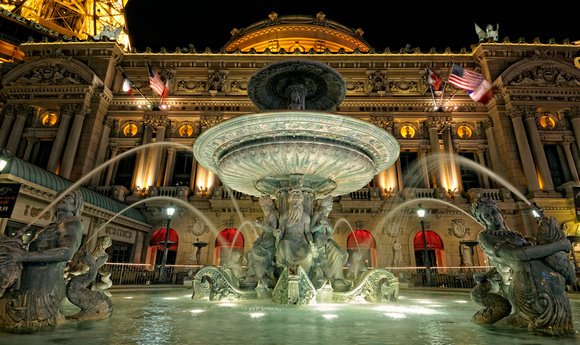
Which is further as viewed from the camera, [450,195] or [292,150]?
[450,195]

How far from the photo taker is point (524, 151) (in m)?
20.3

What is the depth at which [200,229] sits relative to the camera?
19641mm

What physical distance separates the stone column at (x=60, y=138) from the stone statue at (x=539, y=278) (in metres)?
24.7

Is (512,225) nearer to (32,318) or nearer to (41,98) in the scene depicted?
(32,318)

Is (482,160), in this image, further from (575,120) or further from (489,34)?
(489,34)

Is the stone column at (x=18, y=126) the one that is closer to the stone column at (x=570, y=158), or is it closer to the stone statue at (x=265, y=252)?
the stone statue at (x=265, y=252)

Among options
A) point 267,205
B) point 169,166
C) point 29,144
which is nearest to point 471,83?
point 267,205

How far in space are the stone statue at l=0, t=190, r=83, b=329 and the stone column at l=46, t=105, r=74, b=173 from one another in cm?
2126

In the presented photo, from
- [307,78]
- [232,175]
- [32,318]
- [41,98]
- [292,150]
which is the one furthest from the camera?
[41,98]

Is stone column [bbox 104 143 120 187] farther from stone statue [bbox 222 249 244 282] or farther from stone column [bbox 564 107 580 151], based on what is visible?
stone column [bbox 564 107 580 151]

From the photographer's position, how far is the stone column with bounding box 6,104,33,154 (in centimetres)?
2129

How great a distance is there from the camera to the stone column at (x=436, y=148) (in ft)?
69.6

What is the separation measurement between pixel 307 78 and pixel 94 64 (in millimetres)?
22391

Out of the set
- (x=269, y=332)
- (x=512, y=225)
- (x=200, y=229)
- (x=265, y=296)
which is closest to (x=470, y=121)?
(x=512, y=225)
